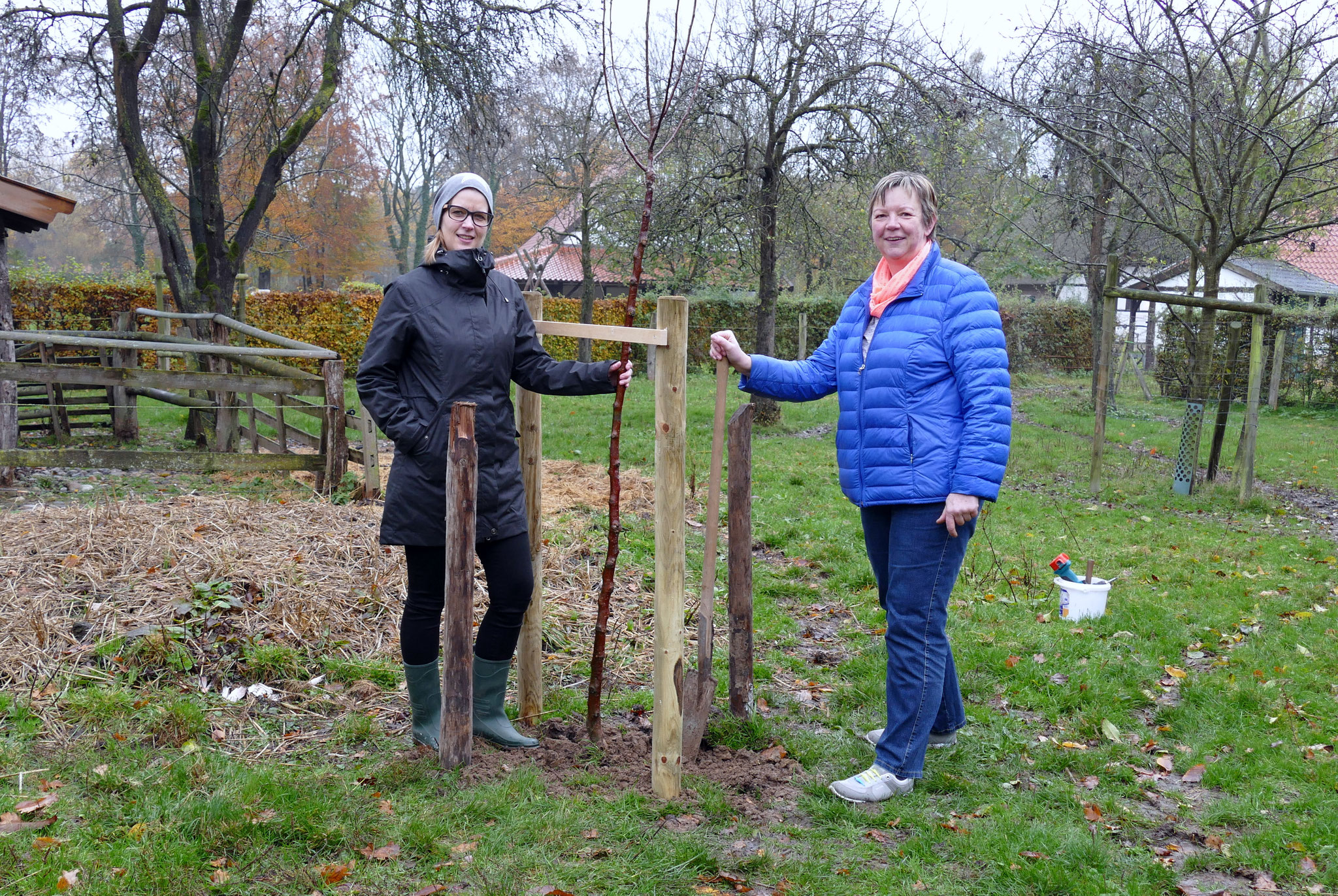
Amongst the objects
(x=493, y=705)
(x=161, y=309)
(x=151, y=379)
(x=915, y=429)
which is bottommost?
(x=493, y=705)

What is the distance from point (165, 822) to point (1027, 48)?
425 inches

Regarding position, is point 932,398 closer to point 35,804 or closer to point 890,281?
point 890,281

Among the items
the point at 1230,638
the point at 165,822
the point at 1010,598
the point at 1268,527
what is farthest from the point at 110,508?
the point at 1268,527

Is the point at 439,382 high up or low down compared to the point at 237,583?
up

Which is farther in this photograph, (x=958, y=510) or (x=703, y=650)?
(x=703, y=650)

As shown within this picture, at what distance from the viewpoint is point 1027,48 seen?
10.2 meters

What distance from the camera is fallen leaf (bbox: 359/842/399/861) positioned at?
2764 millimetres

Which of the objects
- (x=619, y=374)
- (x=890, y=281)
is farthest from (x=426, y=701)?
(x=890, y=281)

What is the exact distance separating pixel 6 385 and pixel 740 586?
7402mm

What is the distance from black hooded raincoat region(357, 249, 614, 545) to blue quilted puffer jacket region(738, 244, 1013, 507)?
93 cm

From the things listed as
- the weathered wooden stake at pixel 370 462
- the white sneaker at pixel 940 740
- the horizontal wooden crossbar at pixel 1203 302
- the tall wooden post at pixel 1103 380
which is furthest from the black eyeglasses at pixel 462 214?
the tall wooden post at pixel 1103 380

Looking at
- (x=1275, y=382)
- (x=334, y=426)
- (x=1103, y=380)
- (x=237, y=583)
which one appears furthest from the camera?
(x=1275, y=382)

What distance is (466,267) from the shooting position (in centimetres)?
310

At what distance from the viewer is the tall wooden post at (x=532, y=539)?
3637mm
